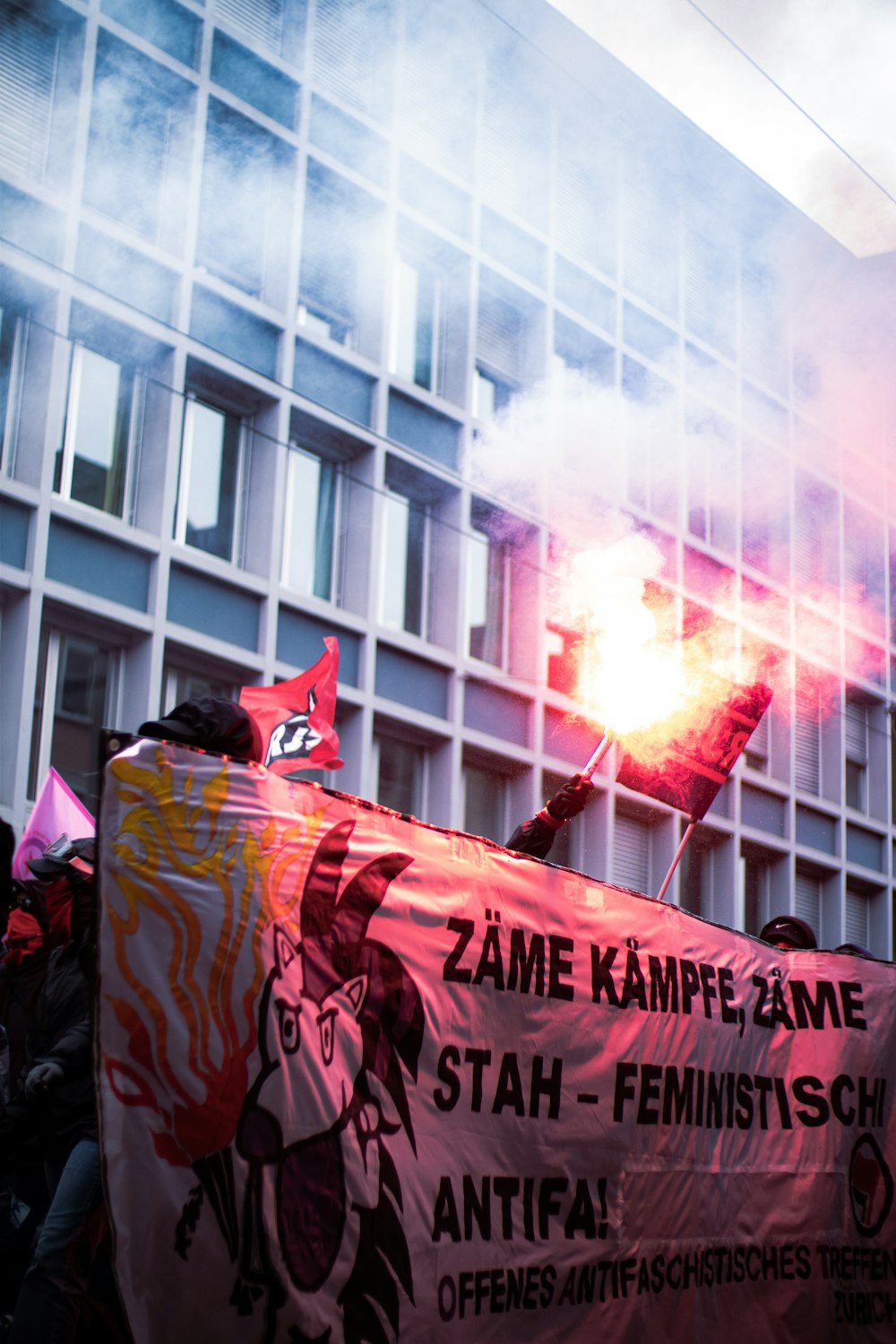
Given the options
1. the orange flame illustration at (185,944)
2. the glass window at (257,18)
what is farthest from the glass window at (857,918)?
the orange flame illustration at (185,944)

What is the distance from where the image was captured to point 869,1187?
5.59 m

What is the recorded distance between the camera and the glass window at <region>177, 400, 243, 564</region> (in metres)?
13.2

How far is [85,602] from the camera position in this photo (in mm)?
11797

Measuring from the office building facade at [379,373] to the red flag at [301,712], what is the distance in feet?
12.2

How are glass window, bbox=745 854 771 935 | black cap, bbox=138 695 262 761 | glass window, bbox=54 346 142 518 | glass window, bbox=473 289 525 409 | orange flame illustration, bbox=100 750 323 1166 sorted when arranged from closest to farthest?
orange flame illustration, bbox=100 750 323 1166 < black cap, bbox=138 695 262 761 < glass window, bbox=54 346 142 518 < glass window, bbox=473 289 525 409 < glass window, bbox=745 854 771 935

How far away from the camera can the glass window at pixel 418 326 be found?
595 inches

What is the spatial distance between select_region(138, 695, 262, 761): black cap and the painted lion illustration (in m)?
0.33

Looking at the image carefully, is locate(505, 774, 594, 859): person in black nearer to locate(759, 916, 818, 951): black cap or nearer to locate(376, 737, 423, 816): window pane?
locate(759, 916, 818, 951): black cap

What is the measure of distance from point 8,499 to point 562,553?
6.05 metres

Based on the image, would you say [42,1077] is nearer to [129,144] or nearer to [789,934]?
[789,934]

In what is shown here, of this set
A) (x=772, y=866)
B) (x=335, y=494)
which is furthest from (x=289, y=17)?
(x=772, y=866)

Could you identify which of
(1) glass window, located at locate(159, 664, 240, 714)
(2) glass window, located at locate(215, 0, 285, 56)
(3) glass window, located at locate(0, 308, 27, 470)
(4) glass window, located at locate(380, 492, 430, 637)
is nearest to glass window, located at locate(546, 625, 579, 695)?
(4) glass window, located at locate(380, 492, 430, 637)

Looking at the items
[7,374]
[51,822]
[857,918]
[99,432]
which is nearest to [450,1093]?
[51,822]

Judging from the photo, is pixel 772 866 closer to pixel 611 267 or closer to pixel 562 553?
pixel 562 553
